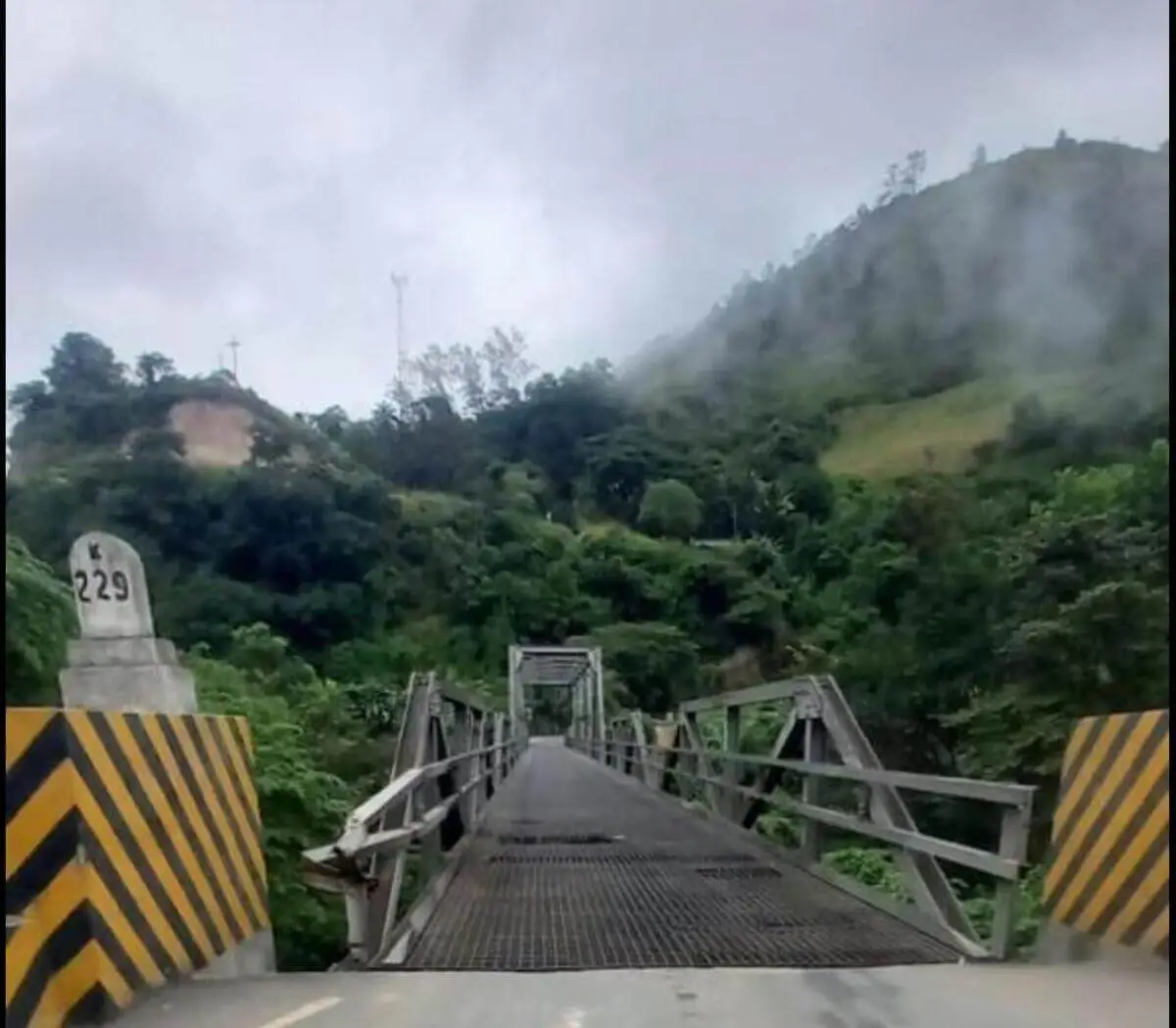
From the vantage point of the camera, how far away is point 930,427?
57.8m

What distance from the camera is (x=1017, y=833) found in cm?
418

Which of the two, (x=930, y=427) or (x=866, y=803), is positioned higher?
(x=930, y=427)

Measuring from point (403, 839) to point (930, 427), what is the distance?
55495 mm

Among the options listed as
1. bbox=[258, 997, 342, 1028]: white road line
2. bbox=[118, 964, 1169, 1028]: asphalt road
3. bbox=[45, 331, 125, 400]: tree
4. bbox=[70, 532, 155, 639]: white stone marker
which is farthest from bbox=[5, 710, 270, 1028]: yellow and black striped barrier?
bbox=[45, 331, 125, 400]: tree

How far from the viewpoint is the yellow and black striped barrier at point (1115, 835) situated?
3.68 meters

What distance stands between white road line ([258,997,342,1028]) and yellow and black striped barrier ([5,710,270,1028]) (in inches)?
14.3

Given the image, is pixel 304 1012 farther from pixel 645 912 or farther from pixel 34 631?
pixel 34 631

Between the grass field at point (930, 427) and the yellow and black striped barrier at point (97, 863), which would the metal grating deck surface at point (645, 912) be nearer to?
the yellow and black striped barrier at point (97, 863)

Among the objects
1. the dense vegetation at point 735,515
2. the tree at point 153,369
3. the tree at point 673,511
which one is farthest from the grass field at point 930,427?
the tree at point 153,369

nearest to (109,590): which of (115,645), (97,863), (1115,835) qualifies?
(115,645)

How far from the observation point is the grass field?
4381cm

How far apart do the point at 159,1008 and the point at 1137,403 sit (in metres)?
29.4

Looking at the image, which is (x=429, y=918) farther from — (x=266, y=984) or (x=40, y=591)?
(x=40, y=591)

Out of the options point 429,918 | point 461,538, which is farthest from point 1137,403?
point 461,538
